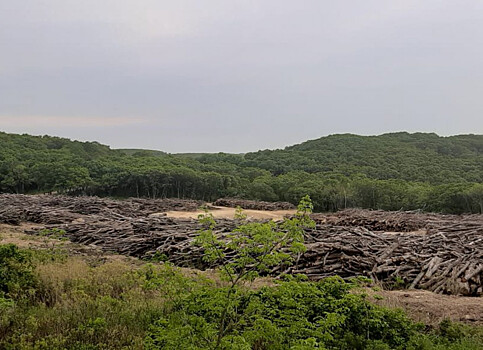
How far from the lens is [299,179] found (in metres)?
51.5

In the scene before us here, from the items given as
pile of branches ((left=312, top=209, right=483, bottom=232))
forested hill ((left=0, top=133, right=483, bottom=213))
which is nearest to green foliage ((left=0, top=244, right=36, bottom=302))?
pile of branches ((left=312, top=209, right=483, bottom=232))

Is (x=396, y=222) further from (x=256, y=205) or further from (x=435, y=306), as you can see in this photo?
(x=256, y=205)

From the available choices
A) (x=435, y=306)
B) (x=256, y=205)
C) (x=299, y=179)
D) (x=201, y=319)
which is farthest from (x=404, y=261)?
(x=299, y=179)

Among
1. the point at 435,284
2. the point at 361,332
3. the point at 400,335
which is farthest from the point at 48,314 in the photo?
the point at 435,284

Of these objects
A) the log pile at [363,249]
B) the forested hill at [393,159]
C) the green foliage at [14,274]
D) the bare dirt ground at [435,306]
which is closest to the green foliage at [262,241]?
the bare dirt ground at [435,306]

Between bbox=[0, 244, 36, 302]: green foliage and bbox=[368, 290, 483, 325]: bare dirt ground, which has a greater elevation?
bbox=[0, 244, 36, 302]: green foliage

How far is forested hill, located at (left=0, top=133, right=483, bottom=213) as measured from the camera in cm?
3744

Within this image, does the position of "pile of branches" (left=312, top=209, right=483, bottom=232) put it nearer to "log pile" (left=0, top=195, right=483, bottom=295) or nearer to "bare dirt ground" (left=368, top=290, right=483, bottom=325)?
"log pile" (left=0, top=195, right=483, bottom=295)

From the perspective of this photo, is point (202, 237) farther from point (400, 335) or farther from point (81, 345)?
point (400, 335)

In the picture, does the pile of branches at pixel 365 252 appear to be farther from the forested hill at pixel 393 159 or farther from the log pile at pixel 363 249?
the forested hill at pixel 393 159

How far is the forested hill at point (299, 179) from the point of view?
123 feet

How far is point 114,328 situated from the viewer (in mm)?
5781

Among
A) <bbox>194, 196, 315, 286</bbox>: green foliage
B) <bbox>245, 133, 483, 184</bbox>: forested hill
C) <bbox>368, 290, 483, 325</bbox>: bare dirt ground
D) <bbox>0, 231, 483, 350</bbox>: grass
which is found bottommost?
<bbox>368, 290, 483, 325</bbox>: bare dirt ground

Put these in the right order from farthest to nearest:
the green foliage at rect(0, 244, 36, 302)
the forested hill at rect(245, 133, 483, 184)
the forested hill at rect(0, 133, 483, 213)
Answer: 1. the forested hill at rect(245, 133, 483, 184)
2. the forested hill at rect(0, 133, 483, 213)
3. the green foliage at rect(0, 244, 36, 302)
